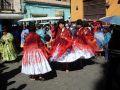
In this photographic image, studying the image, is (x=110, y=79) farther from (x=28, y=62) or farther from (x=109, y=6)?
(x=109, y=6)

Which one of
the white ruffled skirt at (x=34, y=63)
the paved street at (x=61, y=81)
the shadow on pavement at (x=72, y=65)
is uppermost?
the white ruffled skirt at (x=34, y=63)

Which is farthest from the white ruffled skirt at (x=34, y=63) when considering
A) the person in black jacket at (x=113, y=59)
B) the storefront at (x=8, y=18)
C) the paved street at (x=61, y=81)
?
the storefront at (x=8, y=18)

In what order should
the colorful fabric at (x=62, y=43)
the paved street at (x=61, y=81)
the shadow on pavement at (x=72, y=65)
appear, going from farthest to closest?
the shadow on pavement at (x=72, y=65)
the colorful fabric at (x=62, y=43)
the paved street at (x=61, y=81)

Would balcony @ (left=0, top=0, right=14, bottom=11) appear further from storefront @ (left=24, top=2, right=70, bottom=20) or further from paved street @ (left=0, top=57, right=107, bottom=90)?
paved street @ (left=0, top=57, right=107, bottom=90)

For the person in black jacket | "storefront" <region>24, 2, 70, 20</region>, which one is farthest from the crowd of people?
"storefront" <region>24, 2, 70, 20</region>

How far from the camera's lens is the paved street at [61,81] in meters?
9.63

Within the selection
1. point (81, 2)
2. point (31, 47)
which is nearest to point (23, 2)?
point (81, 2)

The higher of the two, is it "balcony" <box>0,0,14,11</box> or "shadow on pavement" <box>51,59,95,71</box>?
"balcony" <box>0,0,14,11</box>

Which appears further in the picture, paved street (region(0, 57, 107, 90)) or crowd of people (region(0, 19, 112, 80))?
crowd of people (region(0, 19, 112, 80))

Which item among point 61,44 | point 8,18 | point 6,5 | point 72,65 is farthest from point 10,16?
point 61,44

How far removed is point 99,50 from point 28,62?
6.03m

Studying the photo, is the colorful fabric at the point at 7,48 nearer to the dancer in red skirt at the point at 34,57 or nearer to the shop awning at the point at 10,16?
the dancer in red skirt at the point at 34,57

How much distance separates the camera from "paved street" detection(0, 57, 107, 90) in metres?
9.63

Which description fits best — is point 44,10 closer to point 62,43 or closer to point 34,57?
point 62,43
